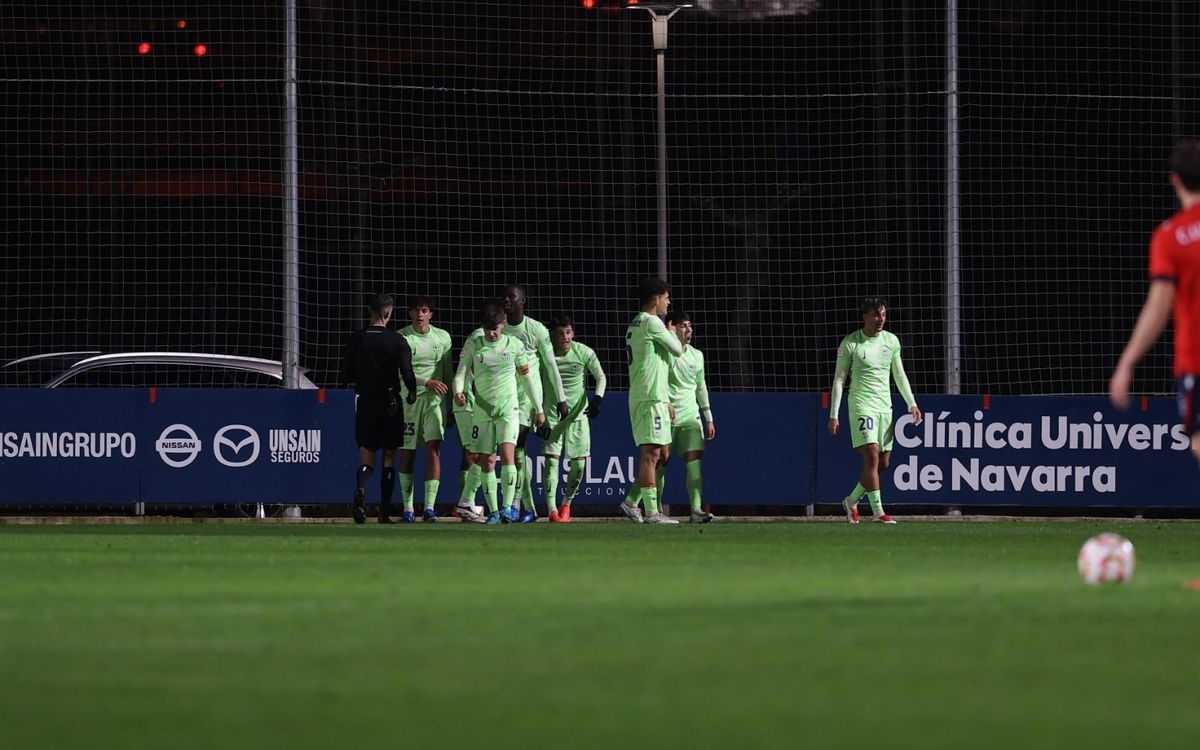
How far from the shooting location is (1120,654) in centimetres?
700

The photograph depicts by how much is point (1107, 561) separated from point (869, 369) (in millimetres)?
10080

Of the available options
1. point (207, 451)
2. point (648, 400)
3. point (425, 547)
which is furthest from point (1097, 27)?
point (425, 547)

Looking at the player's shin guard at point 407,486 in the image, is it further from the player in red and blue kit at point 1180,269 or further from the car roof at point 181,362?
the player in red and blue kit at point 1180,269

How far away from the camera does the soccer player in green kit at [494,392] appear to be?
19188mm

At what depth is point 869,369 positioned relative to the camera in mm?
20016

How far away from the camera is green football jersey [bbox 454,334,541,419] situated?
1919 centimetres

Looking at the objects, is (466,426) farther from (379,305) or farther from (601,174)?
(601,174)

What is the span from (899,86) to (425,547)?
14579 millimetres

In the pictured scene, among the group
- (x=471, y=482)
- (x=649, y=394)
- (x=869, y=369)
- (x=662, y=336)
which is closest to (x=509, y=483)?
(x=471, y=482)

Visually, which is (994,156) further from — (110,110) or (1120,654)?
(1120,654)

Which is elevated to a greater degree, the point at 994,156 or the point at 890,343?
the point at 994,156

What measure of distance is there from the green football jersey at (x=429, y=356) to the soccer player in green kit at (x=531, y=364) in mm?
620

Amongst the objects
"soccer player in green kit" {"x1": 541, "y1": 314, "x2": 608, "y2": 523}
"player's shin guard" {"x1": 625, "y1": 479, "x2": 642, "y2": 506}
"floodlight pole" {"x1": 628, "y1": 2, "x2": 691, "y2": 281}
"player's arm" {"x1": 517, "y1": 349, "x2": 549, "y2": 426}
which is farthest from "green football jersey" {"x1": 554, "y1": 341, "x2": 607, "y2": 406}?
"floodlight pole" {"x1": 628, "y1": 2, "x2": 691, "y2": 281}

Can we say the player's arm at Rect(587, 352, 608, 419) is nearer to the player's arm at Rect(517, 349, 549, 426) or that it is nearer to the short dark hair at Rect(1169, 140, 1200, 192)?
the player's arm at Rect(517, 349, 549, 426)
